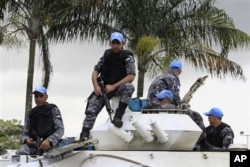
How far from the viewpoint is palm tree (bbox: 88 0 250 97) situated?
20281 millimetres

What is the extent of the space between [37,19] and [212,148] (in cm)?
1140

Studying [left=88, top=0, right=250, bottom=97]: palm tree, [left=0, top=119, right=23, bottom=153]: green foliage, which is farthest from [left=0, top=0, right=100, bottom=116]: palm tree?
[left=0, top=119, right=23, bottom=153]: green foliage

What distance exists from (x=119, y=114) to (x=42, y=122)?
111 centimetres

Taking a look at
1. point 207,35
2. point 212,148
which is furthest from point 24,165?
point 207,35

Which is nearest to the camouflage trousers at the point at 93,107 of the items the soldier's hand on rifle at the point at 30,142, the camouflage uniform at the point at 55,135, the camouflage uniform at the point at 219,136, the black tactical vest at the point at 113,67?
the black tactical vest at the point at 113,67

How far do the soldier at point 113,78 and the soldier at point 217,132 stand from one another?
1.49 metres

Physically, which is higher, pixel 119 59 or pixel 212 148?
pixel 119 59

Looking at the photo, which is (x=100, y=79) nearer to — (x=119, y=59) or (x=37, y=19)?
(x=119, y=59)

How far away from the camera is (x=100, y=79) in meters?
10.5

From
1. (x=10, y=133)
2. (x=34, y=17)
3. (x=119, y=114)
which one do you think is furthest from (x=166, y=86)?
(x=10, y=133)

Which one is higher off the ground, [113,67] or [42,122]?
[113,67]

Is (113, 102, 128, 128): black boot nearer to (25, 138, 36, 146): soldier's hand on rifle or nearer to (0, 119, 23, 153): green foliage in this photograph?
(25, 138, 36, 146): soldier's hand on rifle

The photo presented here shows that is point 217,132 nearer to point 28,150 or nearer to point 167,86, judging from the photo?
point 167,86

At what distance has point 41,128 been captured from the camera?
10.5 meters
